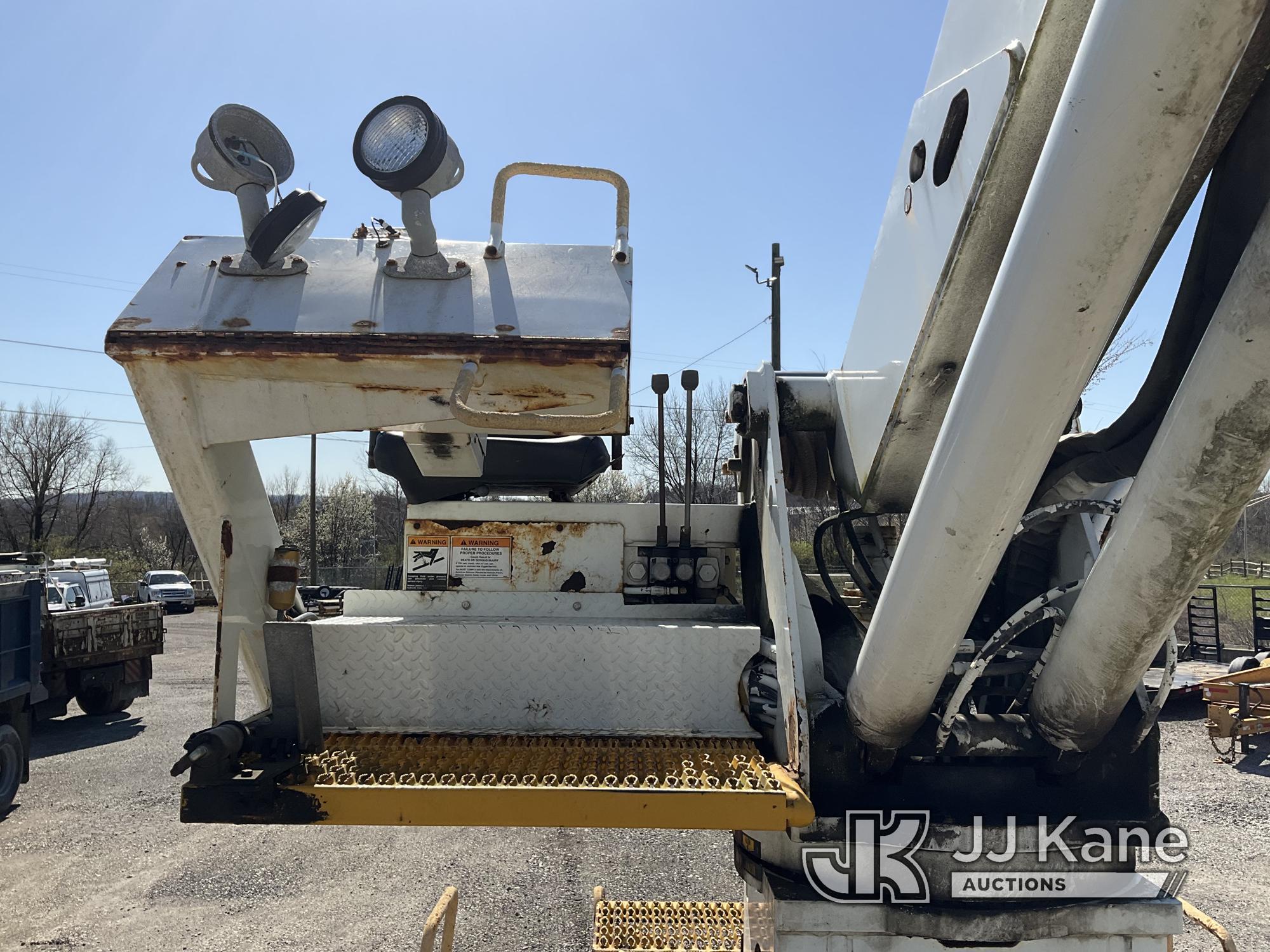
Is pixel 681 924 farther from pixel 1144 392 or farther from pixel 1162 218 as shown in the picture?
pixel 1162 218

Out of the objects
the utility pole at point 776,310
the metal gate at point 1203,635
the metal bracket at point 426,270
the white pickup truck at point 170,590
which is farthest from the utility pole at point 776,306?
the white pickup truck at point 170,590

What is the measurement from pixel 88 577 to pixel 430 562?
1531cm

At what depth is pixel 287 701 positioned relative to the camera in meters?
2.83

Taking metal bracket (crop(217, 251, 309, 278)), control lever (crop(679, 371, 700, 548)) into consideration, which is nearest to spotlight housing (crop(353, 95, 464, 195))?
metal bracket (crop(217, 251, 309, 278))

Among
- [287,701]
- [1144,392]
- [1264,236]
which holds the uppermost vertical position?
[1264,236]

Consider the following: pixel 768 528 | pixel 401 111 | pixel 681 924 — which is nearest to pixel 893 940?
pixel 768 528

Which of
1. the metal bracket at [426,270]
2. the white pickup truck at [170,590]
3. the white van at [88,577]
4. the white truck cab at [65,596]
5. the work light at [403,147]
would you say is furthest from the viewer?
the white pickup truck at [170,590]

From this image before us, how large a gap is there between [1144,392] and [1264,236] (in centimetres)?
83

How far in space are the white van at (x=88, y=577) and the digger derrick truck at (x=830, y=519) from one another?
1453 centimetres

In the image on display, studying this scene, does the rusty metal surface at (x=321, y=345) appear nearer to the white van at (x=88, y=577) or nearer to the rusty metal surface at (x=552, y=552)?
the rusty metal surface at (x=552, y=552)

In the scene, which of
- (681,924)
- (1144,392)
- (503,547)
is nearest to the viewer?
(1144,392)

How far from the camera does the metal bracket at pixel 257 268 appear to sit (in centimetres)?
310

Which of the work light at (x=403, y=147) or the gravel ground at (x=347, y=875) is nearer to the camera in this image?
the work light at (x=403, y=147)

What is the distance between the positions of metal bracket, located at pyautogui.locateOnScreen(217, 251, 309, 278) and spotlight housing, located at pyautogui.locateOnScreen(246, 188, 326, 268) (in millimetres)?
36
